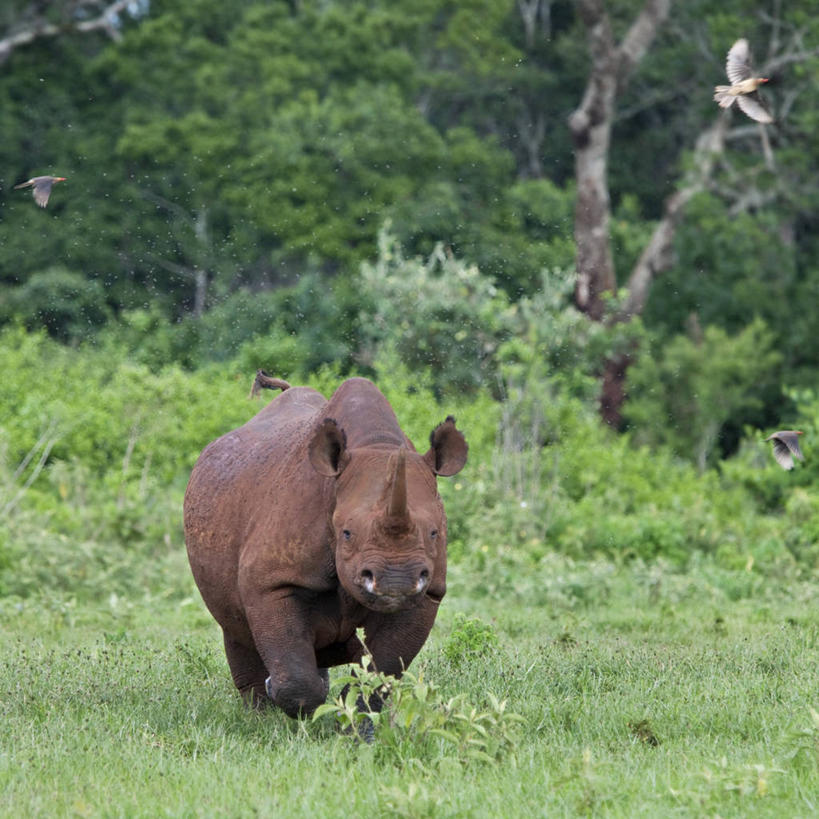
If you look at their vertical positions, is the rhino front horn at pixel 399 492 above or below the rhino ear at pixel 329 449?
above

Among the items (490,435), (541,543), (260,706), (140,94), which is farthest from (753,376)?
(260,706)

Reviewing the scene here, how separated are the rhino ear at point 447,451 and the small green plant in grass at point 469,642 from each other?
212cm

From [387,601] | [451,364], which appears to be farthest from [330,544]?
[451,364]

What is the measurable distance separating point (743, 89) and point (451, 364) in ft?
46.7

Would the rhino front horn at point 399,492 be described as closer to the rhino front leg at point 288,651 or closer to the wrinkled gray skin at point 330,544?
the wrinkled gray skin at point 330,544

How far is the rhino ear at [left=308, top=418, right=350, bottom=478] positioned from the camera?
5453mm

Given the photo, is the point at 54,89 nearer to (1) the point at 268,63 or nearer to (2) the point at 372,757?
(1) the point at 268,63

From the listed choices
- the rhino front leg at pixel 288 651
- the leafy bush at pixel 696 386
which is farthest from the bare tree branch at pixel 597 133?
the rhino front leg at pixel 288 651

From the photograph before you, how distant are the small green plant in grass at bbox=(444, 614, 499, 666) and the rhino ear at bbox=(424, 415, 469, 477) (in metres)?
2.12

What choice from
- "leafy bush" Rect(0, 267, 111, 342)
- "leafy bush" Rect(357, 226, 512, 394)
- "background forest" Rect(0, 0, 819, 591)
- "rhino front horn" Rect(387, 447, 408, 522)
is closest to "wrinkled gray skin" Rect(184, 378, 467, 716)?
"rhino front horn" Rect(387, 447, 408, 522)

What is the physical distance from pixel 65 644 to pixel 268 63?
2587 centimetres

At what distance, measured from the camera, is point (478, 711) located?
5895mm

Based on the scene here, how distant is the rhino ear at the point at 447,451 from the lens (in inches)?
218

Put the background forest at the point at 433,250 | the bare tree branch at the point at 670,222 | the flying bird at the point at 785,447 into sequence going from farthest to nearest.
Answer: the bare tree branch at the point at 670,222, the background forest at the point at 433,250, the flying bird at the point at 785,447
